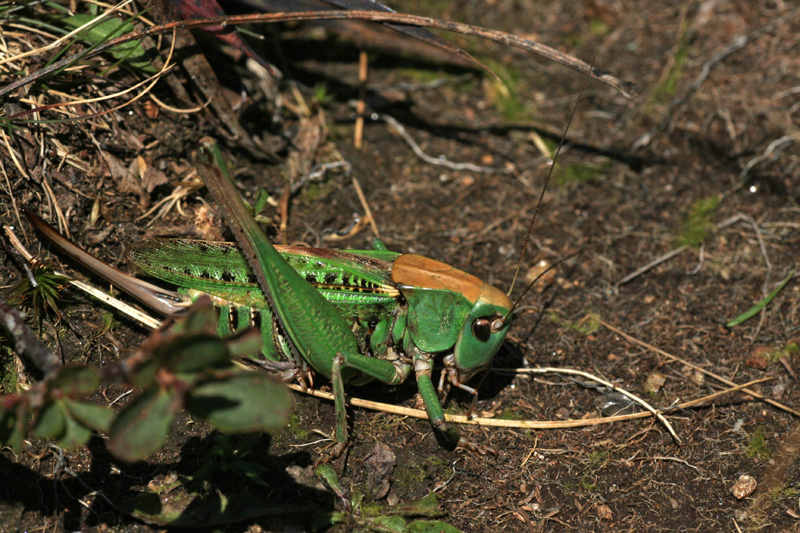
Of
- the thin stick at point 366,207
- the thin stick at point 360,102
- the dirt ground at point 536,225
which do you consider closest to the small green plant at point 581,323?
the dirt ground at point 536,225

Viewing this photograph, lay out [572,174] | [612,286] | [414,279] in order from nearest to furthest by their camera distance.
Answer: [414,279]
[612,286]
[572,174]

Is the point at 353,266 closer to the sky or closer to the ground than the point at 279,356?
closer to the sky

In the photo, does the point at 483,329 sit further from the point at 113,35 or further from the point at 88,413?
the point at 113,35

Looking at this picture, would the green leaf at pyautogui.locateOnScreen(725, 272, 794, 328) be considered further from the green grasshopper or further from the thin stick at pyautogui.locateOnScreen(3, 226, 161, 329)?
the thin stick at pyautogui.locateOnScreen(3, 226, 161, 329)

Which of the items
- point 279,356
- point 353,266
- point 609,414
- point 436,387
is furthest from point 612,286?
point 279,356

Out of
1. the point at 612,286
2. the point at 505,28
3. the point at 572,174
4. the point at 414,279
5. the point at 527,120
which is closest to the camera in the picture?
the point at 414,279

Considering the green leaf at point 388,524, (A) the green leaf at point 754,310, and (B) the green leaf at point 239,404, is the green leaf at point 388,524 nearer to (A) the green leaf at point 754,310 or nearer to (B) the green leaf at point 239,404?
(B) the green leaf at point 239,404

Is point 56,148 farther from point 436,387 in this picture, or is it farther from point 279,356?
point 436,387

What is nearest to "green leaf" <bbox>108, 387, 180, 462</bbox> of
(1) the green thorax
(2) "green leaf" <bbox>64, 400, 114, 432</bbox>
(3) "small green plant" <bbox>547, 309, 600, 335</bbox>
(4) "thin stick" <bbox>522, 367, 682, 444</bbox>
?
(2) "green leaf" <bbox>64, 400, 114, 432</bbox>
